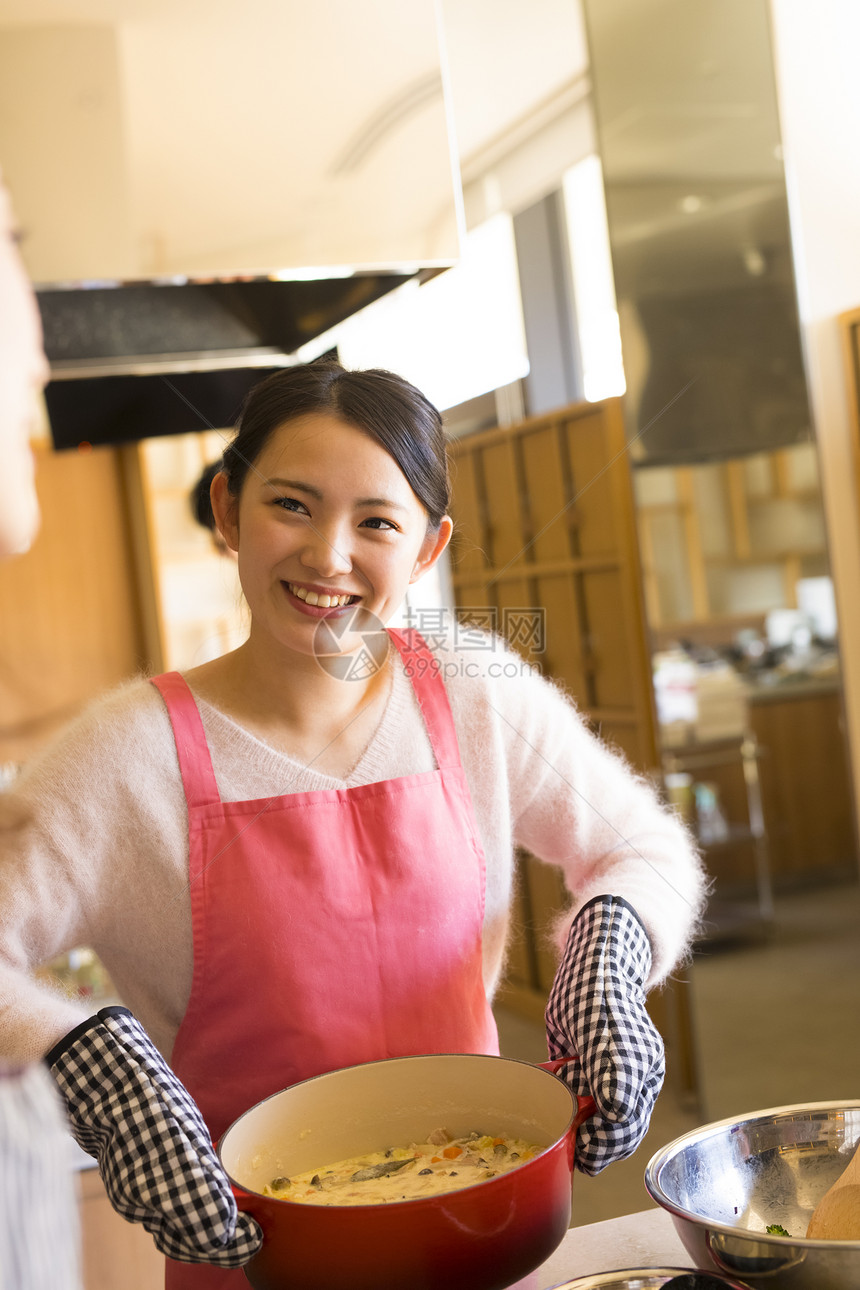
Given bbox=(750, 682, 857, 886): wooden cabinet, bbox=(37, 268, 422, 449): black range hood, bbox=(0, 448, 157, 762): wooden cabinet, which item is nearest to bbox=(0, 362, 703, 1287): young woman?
bbox=(37, 268, 422, 449): black range hood

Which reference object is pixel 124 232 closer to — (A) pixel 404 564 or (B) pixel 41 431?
(A) pixel 404 564

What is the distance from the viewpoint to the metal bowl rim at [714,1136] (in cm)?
58

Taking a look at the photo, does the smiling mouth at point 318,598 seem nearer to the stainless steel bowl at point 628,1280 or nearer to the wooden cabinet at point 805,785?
the stainless steel bowl at point 628,1280

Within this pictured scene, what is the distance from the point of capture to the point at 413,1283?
24.1 inches

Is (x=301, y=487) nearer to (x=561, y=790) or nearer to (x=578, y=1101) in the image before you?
(x=561, y=790)

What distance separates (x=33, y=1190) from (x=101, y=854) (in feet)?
1.64

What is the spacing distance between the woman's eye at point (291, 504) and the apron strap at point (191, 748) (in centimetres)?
18

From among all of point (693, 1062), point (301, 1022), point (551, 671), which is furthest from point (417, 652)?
point (551, 671)

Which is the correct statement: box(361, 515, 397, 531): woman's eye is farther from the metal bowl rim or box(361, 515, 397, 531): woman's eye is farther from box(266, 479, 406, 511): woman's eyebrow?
the metal bowl rim

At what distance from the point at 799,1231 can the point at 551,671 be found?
7.77 feet

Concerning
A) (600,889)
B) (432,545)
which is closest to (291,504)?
(432,545)

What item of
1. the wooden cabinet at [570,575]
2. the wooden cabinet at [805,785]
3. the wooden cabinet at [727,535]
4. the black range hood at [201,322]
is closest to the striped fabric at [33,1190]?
the black range hood at [201,322]

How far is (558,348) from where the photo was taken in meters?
3.45

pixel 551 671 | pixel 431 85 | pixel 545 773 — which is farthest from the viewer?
pixel 551 671
